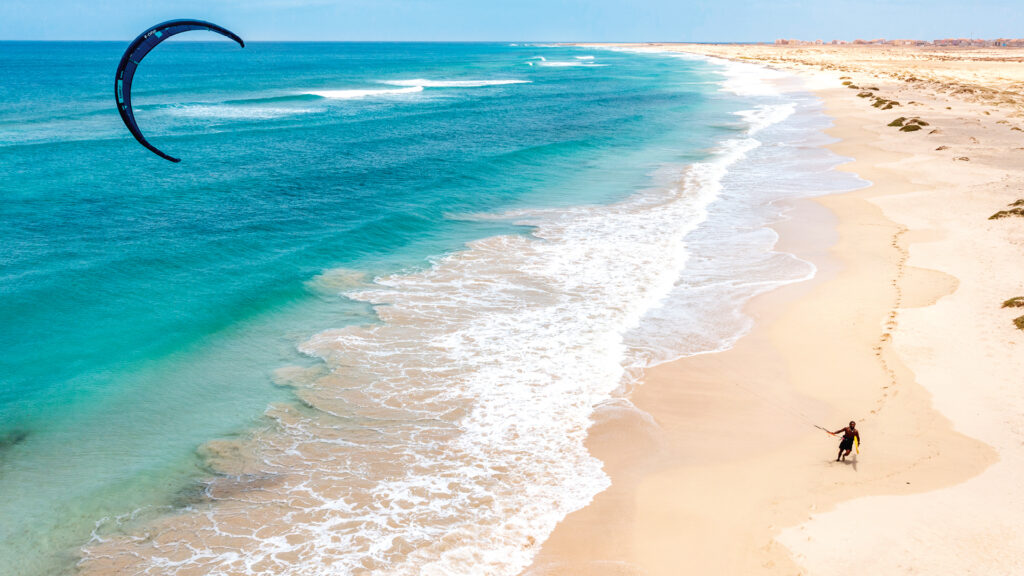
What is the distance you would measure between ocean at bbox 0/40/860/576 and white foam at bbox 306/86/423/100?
117ft

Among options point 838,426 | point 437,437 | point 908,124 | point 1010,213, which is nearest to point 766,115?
point 908,124

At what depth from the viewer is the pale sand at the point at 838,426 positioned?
9648 millimetres

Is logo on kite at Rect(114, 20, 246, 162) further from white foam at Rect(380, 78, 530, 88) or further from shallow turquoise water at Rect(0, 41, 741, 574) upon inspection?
white foam at Rect(380, 78, 530, 88)

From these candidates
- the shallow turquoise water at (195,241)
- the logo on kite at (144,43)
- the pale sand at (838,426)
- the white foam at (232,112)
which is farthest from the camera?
the white foam at (232,112)

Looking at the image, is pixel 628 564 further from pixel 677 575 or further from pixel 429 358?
pixel 429 358

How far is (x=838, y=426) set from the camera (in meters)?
12.7

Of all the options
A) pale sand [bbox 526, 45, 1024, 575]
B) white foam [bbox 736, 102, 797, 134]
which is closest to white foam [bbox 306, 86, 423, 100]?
white foam [bbox 736, 102, 797, 134]

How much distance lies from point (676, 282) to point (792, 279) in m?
3.29

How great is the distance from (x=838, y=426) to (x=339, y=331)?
1126 centimetres

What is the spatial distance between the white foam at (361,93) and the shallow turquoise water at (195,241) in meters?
14.1

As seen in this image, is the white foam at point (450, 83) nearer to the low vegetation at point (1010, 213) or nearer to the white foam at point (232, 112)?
A: the white foam at point (232, 112)

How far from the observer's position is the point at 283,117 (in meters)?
56.8

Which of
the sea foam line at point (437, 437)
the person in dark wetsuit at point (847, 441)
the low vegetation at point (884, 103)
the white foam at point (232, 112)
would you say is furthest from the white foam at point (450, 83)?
the person in dark wetsuit at point (847, 441)

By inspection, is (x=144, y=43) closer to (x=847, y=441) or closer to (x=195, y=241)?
(x=847, y=441)
